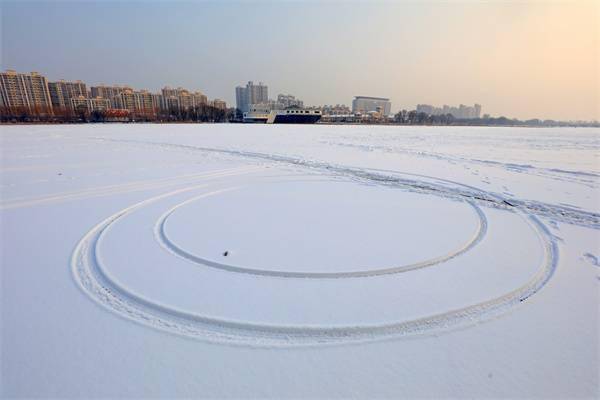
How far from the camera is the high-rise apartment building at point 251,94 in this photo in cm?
14475

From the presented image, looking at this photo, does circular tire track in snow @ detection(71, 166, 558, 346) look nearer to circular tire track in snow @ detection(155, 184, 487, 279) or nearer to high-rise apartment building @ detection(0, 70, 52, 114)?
circular tire track in snow @ detection(155, 184, 487, 279)

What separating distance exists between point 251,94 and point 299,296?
15522 centimetres

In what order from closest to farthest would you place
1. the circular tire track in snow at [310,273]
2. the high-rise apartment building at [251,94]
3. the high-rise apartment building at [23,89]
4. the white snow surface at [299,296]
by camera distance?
the white snow surface at [299,296] < the circular tire track in snow at [310,273] < the high-rise apartment building at [23,89] < the high-rise apartment building at [251,94]

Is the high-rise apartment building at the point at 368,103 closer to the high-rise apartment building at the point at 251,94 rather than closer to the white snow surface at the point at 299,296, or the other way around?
the high-rise apartment building at the point at 251,94

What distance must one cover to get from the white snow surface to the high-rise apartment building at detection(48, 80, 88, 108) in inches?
4546

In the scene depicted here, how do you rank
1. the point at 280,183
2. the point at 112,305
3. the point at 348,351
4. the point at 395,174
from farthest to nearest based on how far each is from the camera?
the point at 395,174, the point at 280,183, the point at 112,305, the point at 348,351

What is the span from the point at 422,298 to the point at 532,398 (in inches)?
42.5

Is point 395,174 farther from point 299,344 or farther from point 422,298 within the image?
point 299,344

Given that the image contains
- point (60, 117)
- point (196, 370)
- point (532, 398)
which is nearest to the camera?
point (532, 398)

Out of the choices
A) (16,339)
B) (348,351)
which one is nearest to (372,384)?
(348,351)

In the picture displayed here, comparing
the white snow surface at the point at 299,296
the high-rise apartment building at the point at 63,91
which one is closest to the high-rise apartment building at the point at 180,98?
the high-rise apartment building at the point at 63,91

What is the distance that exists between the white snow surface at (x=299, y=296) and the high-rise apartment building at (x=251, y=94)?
147m

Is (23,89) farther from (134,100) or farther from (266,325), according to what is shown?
(266,325)

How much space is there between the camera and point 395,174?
8930mm
